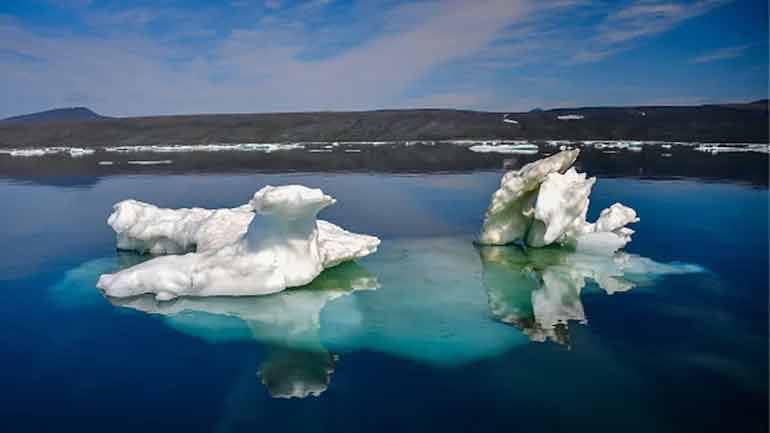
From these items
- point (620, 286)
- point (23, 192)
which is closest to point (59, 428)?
point (620, 286)

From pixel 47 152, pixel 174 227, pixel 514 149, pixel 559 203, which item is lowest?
pixel 174 227

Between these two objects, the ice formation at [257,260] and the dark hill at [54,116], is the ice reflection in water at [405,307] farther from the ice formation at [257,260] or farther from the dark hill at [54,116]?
the dark hill at [54,116]

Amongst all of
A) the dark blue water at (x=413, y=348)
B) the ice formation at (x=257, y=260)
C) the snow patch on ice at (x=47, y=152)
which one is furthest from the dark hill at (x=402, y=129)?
the ice formation at (x=257, y=260)

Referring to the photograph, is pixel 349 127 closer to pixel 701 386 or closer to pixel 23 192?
pixel 23 192

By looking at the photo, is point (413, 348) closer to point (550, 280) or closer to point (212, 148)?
point (550, 280)

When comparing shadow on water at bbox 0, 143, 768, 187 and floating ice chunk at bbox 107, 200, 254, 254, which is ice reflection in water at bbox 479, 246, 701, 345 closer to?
floating ice chunk at bbox 107, 200, 254, 254

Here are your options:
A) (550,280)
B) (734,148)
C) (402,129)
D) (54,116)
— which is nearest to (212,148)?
(402,129)
